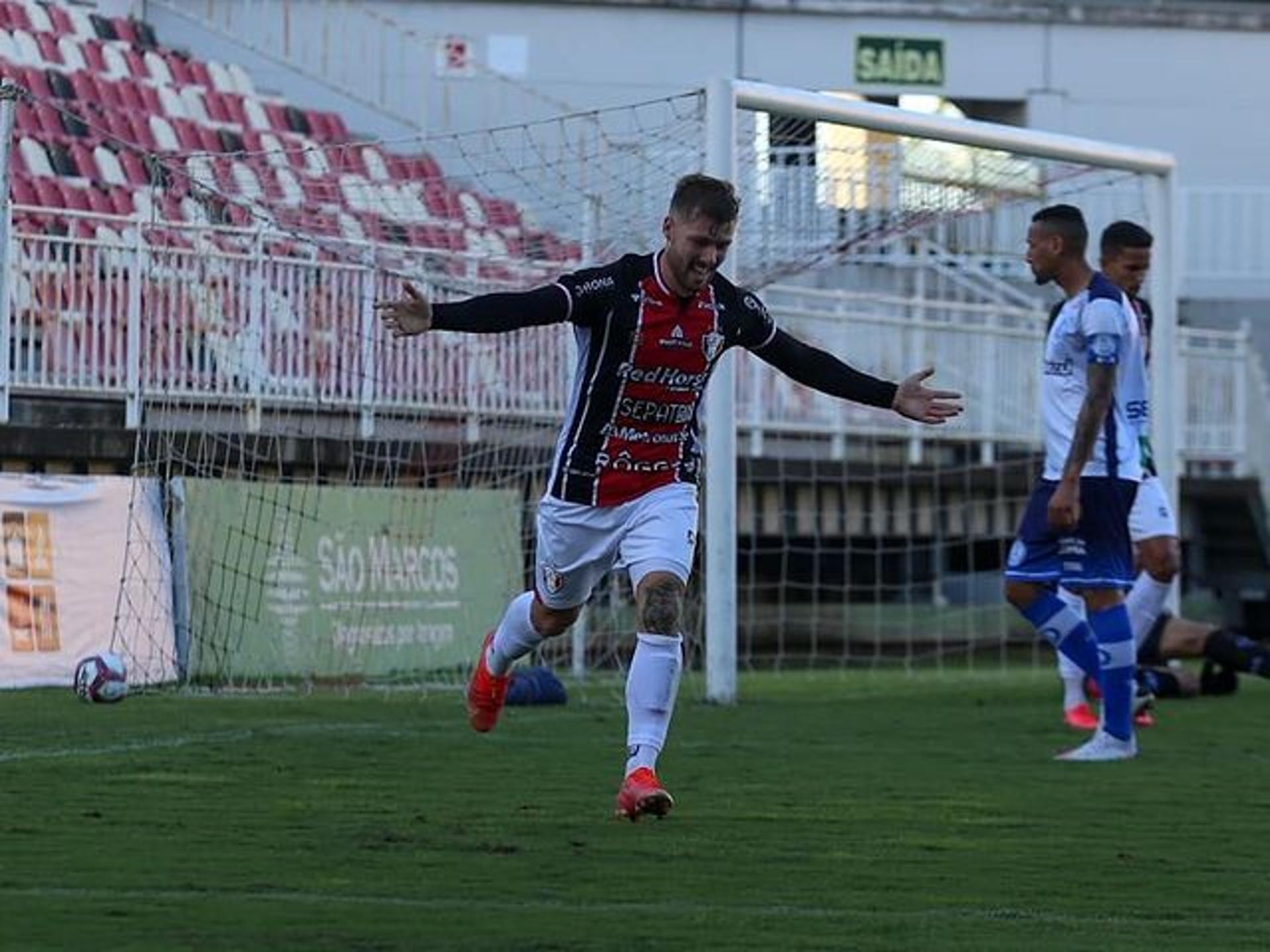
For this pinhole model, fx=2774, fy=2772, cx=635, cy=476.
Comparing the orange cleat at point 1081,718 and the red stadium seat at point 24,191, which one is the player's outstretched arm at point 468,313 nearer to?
the orange cleat at point 1081,718

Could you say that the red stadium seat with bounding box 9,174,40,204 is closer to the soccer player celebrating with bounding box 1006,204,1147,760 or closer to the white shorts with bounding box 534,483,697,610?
the soccer player celebrating with bounding box 1006,204,1147,760

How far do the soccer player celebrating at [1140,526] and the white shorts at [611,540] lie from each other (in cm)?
331

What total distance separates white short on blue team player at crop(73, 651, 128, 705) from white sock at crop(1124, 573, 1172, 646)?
533 cm

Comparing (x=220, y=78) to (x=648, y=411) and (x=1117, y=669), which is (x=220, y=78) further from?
(x=648, y=411)

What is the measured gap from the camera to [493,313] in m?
8.28

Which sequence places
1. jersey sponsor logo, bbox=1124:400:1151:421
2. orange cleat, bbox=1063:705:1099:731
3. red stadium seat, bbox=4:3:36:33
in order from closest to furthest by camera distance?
jersey sponsor logo, bbox=1124:400:1151:421
orange cleat, bbox=1063:705:1099:731
red stadium seat, bbox=4:3:36:33

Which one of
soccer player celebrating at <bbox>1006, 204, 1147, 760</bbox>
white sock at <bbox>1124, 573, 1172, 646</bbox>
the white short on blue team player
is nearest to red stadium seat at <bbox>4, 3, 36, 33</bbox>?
the white short on blue team player

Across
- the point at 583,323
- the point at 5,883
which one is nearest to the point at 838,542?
the point at 583,323

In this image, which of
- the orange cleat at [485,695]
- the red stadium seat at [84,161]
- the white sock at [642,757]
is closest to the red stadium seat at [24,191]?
the red stadium seat at [84,161]

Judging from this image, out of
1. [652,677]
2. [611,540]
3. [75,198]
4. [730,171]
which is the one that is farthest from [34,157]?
[652,677]

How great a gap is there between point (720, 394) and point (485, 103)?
44.1 feet

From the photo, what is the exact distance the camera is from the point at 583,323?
8.73 meters

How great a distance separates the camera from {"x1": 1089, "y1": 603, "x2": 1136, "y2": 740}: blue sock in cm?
1119

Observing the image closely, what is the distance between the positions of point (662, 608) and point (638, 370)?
783 millimetres
